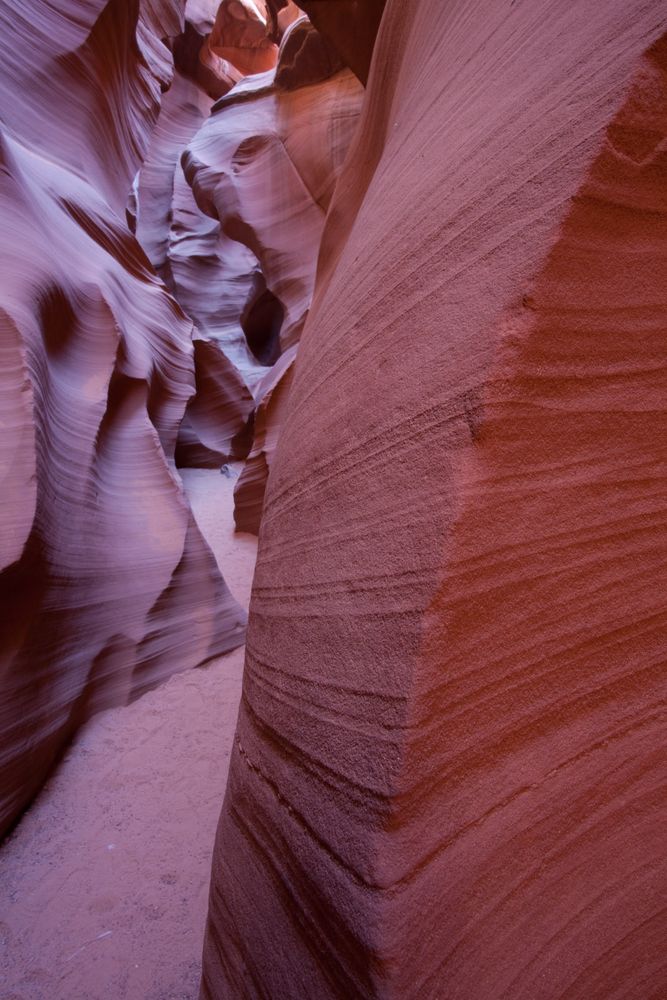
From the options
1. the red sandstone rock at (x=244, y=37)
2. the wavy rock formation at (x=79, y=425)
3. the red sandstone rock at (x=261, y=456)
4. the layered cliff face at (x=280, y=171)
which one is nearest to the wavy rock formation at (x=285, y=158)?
the layered cliff face at (x=280, y=171)

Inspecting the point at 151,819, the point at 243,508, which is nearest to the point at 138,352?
the point at 243,508

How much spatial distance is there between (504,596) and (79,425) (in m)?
2.84

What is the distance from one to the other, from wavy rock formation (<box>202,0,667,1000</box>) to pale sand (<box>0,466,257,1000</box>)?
1152 mm

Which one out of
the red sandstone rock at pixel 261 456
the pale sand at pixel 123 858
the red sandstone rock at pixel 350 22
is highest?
the red sandstone rock at pixel 350 22

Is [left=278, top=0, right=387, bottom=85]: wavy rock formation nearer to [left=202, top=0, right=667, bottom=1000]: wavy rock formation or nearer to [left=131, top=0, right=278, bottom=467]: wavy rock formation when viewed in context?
[left=202, top=0, right=667, bottom=1000]: wavy rock formation

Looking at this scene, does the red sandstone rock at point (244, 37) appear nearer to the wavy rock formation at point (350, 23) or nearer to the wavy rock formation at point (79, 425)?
the wavy rock formation at point (79, 425)

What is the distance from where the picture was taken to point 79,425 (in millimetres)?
3008

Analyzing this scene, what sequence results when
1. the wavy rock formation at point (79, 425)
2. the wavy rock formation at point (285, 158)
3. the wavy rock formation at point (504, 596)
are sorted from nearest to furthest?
the wavy rock formation at point (504, 596) → the wavy rock formation at point (79, 425) → the wavy rock formation at point (285, 158)

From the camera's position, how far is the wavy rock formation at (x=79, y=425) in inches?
91.4

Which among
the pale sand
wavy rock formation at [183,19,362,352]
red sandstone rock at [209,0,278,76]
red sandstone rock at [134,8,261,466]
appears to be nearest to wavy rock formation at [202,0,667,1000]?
the pale sand

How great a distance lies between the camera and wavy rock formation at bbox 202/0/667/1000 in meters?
0.69

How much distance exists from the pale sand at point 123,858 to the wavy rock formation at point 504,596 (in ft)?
3.78

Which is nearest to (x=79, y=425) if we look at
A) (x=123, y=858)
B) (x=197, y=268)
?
(x=123, y=858)

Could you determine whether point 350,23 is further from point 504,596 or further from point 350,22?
point 504,596
